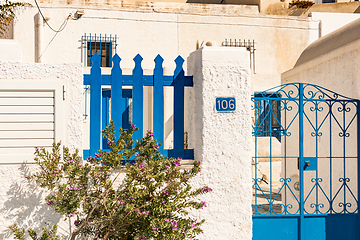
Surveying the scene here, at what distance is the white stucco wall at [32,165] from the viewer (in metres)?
3.54

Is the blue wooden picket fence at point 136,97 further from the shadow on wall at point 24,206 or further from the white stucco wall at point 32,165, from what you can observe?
the shadow on wall at point 24,206

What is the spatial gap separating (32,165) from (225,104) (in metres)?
1.99

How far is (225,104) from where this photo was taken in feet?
12.5

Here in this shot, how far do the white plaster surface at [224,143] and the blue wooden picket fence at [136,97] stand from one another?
19 centimetres

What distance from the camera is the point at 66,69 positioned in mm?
3656

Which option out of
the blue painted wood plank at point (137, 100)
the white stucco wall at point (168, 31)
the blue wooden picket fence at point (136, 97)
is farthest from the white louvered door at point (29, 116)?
the white stucco wall at point (168, 31)

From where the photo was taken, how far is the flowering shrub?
3.16m

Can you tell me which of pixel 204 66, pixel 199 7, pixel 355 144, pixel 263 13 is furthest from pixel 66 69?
pixel 263 13

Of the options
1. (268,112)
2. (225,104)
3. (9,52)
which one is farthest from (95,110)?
(268,112)

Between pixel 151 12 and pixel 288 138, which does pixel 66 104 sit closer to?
pixel 288 138

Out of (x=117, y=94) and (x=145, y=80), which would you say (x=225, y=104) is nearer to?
(x=145, y=80)

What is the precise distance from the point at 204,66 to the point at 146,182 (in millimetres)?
1339

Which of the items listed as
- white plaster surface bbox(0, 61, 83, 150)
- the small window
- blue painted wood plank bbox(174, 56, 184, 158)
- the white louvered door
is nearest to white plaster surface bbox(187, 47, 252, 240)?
blue painted wood plank bbox(174, 56, 184, 158)

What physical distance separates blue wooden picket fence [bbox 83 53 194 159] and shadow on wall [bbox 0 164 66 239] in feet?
1.92
